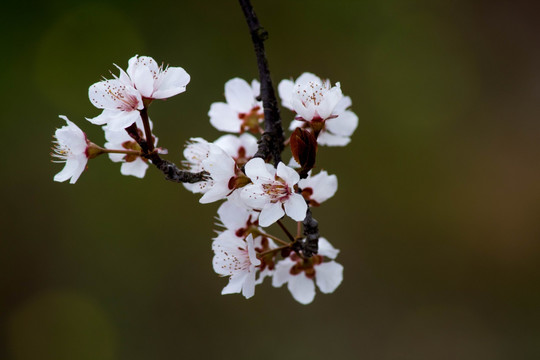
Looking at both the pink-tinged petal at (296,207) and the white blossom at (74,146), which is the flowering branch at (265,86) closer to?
the pink-tinged petal at (296,207)

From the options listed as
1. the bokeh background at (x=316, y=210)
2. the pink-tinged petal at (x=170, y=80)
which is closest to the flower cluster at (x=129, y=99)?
the pink-tinged petal at (x=170, y=80)

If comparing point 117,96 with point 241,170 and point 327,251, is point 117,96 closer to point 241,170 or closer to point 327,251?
point 241,170

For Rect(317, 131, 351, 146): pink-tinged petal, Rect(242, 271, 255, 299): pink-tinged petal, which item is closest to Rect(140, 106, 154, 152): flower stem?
Rect(242, 271, 255, 299): pink-tinged petal

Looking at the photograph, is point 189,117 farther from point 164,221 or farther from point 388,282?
point 388,282

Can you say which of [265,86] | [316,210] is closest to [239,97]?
[265,86]

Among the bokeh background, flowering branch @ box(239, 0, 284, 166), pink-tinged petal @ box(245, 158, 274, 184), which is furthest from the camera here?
the bokeh background

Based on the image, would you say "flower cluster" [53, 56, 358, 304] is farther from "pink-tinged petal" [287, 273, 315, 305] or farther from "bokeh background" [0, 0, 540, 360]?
"bokeh background" [0, 0, 540, 360]

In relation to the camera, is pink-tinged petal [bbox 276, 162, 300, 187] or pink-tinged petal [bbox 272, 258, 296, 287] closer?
Result: pink-tinged petal [bbox 276, 162, 300, 187]
